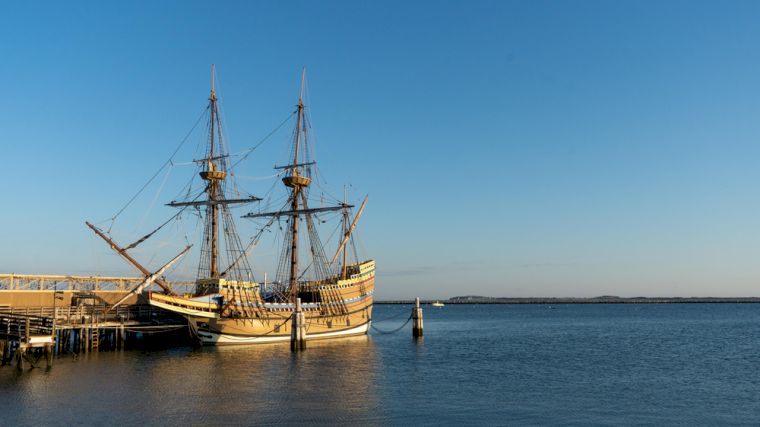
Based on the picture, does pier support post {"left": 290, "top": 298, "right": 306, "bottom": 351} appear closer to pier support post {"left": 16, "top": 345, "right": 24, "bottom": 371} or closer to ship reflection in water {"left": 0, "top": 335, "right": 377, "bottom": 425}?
ship reflection in water {"left": 0, "top": 335, "right": 377, "bottom": 425}

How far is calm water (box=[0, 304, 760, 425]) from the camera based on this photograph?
29016 millimetres

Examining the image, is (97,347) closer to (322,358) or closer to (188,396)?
(322,358)

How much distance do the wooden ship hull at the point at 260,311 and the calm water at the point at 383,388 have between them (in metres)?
3.10

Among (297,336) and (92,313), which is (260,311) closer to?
(297,336)

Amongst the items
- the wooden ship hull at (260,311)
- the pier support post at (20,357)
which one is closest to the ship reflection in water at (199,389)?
the pier support post at (20,357)

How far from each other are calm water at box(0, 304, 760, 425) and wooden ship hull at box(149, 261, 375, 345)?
3.10 m

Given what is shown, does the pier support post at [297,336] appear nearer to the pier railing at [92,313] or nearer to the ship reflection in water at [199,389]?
the ship reflection in water at [199,389]

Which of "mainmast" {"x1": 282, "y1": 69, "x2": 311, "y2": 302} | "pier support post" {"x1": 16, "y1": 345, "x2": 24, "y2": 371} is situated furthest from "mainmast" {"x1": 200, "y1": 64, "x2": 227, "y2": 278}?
"pier support post" {"x1": 16, "y1": 345, "x2": 24, "y2": 371}

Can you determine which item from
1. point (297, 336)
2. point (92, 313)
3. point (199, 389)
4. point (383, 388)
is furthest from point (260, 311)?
point (383, 388)

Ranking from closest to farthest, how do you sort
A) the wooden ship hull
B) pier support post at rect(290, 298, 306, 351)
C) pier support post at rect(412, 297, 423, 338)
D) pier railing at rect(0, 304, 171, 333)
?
pier railing at rect(0, 304, 171, 333), pier support post at rect(290, 298, 306, 351), the wooden ship hull, pier support post at rect(412, 297, 423, 338)

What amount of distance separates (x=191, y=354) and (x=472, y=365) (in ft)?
82.5

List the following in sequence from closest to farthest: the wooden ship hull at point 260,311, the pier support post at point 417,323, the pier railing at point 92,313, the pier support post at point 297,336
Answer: the pier railing at point 92,313 < the pier support post at point 297,336 < the wooden ship hull at point 260,311 < the pier support post at point 417,323

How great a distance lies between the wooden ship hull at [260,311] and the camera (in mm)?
60031

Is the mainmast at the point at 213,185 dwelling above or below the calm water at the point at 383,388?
above
